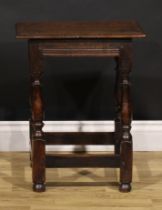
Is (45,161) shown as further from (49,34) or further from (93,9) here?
(93,9)

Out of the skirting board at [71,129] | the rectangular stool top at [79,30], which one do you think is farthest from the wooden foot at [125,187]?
the rectangular stool top at [79,30]

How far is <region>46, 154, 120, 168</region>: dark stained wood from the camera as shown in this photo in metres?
2.86

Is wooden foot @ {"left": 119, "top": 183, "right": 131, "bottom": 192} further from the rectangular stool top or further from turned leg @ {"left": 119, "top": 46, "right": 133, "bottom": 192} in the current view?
the rectangular stool top

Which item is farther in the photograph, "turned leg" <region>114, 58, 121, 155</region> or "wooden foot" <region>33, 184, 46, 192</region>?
"turned leg" <region>114, 58, 121, 155</region>

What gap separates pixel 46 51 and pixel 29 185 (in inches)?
26.9

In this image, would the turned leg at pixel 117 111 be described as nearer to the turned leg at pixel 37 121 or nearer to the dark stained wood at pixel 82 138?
the dark stained wood at pixel 82 138

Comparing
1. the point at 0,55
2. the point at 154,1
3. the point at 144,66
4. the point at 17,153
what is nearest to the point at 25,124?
the point at 17,153

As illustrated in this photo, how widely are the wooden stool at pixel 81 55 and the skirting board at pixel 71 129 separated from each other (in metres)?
0.37

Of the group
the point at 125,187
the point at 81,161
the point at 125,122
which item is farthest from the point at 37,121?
the point at 125,187

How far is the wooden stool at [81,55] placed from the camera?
2666mm

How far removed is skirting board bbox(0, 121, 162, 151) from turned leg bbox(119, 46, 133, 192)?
1.76 feet

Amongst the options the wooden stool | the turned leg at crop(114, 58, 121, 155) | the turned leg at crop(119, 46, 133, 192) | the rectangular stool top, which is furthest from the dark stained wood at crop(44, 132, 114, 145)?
the rectangular stool top

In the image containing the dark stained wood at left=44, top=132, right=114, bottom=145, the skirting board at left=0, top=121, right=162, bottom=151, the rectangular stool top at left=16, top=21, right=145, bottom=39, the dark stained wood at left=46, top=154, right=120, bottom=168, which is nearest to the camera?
the rectangular stool top at left=16, top=21, right=145, bottom=39

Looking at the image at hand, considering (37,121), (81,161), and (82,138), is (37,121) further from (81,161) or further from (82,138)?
(82,138)
